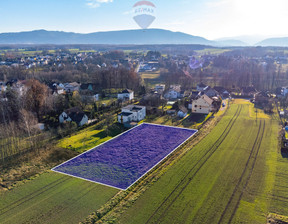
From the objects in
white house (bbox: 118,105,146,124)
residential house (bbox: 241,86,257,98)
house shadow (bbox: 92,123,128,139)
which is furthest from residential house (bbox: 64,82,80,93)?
residential house (bbox: 241,86,257,98)

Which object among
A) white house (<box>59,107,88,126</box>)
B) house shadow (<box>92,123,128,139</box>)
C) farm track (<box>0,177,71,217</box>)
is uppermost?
white house (<box>59,107,88,126</box>)

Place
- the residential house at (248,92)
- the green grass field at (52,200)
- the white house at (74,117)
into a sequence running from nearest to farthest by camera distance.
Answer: the green grass field at (52,200)
the white house at (74,117)
the residential house at (248,92)

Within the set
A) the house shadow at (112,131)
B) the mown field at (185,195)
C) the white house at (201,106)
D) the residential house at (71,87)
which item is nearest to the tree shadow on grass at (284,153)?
the mown field at (185,195)

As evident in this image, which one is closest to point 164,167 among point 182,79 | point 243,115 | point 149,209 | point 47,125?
point 149,209

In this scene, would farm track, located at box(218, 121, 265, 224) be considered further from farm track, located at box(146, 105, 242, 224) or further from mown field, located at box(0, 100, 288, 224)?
farm track, located at box(146, 105, 242, 224)

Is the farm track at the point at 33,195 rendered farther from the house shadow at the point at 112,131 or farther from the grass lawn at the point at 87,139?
the house shadow at the point at 112,131
